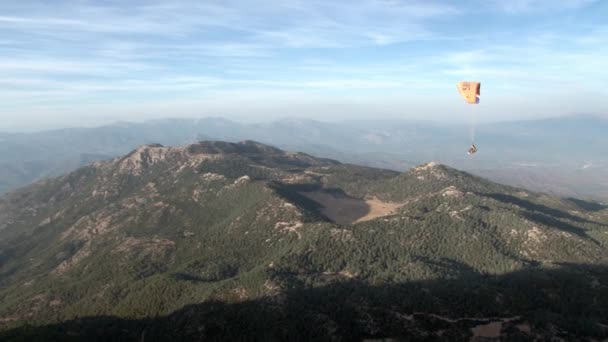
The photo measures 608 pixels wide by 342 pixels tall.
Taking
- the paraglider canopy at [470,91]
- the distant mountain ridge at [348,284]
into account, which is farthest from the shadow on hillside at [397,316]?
the paraglider canopy at [470,91]

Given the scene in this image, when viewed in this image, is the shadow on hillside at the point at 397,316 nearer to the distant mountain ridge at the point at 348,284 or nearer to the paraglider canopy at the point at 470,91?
the distant mountain ridge at the point at 348,284

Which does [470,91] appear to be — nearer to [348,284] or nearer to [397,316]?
[397,316]

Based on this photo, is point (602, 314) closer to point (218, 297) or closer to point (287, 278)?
point (287, 278)

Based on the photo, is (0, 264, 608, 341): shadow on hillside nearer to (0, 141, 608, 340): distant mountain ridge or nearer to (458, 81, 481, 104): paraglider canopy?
(0, 141, 608, 340): distant mountain ridge

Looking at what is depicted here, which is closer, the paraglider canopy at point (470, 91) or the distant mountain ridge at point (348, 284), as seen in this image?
the paraglider canopy at point (470, 91)

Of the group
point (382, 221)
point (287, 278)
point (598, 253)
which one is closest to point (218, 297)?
point (287, 278)
